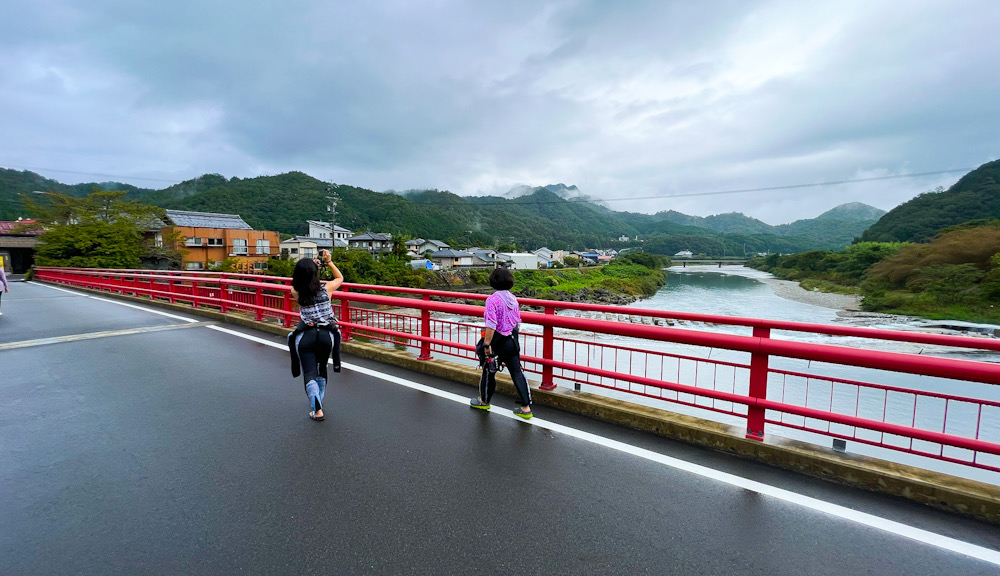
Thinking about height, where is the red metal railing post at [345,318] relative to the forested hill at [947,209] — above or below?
below

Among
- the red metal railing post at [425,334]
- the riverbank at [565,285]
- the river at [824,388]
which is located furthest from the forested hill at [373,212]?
the red metal railing post at [425,334]

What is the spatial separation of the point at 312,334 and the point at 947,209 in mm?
94714

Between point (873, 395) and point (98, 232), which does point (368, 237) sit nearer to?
point (98, 232)

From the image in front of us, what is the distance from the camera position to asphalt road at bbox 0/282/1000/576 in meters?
2.29

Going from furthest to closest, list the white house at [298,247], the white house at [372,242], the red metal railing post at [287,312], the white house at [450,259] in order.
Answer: the white house at [450,259] → the white house at [372,242] → the white house at [298,247] → the red metal railing post at [287,312]

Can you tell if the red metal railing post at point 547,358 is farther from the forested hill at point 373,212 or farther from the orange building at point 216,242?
the forested hill at point 373,212

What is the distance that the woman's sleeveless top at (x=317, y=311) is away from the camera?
13.6 feet

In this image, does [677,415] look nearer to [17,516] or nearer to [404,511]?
[404,511]

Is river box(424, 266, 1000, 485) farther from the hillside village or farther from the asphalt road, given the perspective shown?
the hillside village

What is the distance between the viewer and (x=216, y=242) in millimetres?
43094

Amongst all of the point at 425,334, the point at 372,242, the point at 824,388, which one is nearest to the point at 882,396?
the point at 824,388

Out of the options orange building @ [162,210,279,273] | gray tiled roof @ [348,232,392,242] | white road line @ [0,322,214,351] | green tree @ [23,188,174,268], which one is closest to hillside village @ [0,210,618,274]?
orange building @ [162,210,279,273]

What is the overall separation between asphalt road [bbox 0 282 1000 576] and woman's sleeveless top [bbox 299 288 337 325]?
92 centimetres

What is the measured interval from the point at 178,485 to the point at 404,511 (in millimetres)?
1580
